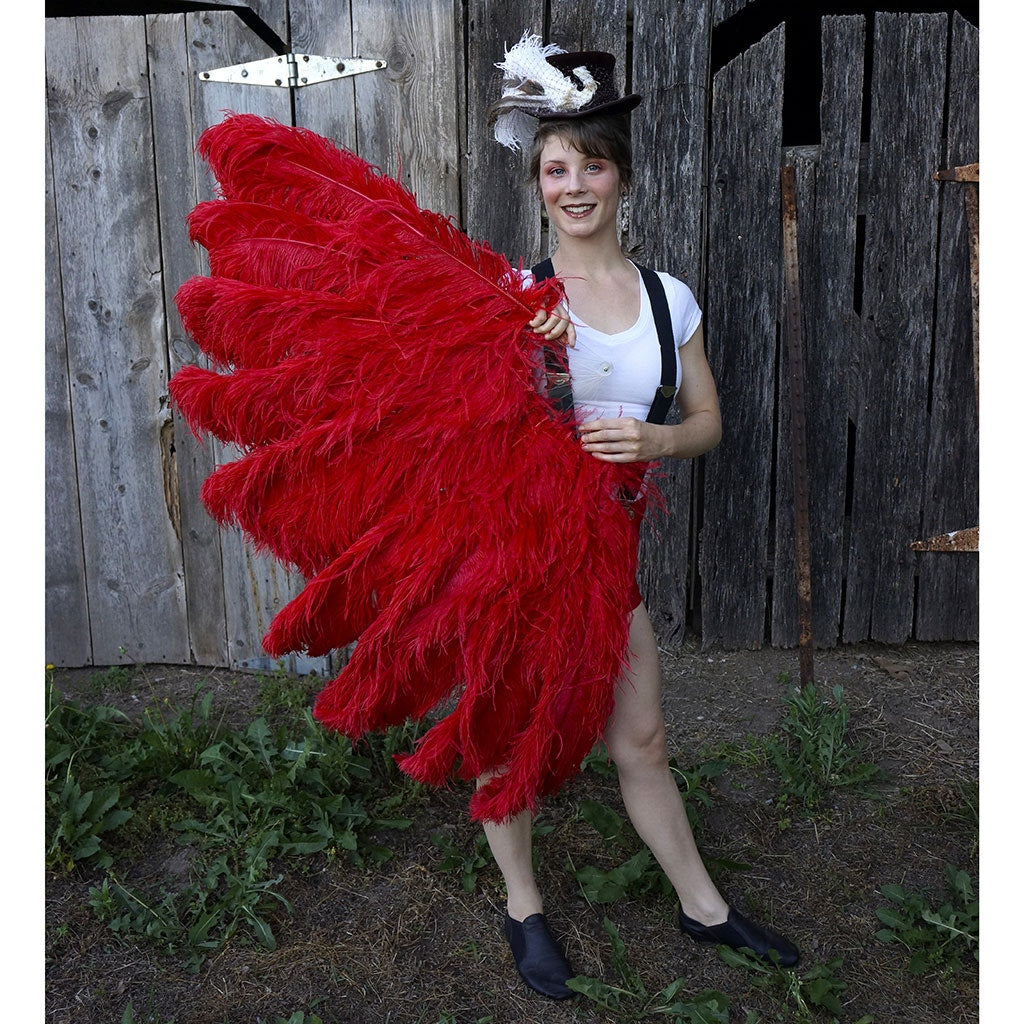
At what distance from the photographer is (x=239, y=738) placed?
306 centimetres

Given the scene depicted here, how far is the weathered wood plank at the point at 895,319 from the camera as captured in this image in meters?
3.14

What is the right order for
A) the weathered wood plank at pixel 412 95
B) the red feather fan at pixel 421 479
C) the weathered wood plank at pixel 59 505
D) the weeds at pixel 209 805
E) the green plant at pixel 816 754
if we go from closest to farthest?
the red feather fan at pixel 421 479 < the weeds at pixel 209 805 < the green plant at pixel 816 754 < the weathered wood plank at pixel 412 95 < the weathered wood plank at pixel 59 505

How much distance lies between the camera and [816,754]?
3018 millimetres

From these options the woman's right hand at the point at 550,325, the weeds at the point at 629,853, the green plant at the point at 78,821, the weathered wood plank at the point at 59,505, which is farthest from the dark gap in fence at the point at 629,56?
the green plant at the point at 78,821

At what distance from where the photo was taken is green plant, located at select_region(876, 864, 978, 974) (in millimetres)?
2270

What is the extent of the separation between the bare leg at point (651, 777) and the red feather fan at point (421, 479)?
157 mm

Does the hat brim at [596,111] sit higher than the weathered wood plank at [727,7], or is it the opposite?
the weathered wood plank at [727,7]

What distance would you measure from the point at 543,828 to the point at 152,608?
1.84 metres

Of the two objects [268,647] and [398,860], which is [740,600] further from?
[268,647]

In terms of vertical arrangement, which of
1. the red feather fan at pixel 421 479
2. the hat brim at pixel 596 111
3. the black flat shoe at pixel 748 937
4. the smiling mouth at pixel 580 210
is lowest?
the black flat shoe at pixel 748 937

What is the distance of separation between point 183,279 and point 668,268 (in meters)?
1.73


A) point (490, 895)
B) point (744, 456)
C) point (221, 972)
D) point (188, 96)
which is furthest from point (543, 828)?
point (188, 96)

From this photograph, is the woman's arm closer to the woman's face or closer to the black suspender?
the black suspender

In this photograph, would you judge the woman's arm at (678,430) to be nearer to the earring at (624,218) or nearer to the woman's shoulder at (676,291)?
the woman's shoulder at (676,291)
